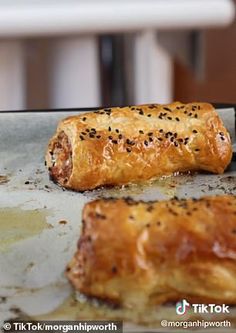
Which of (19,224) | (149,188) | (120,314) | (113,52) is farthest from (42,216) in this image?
(113,52)

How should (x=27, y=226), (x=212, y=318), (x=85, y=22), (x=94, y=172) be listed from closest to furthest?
(x=212, y=318)
(x=27, y=226)
(x=94, y=172)
(x=85, y=22)

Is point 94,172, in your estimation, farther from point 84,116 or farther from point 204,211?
point 204,211

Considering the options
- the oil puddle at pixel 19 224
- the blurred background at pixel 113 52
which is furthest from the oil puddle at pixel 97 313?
the blurred background at pixel 113 52

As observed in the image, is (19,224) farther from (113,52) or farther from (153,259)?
(113,52)

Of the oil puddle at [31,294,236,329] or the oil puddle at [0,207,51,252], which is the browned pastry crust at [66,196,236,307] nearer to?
the oil puddle at [31,294,236,329]

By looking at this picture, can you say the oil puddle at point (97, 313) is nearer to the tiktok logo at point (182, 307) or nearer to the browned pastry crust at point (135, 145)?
the tiktok logo at point (182, 307)

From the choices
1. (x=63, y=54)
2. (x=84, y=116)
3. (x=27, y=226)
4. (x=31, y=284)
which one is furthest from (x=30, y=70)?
(x=31, y=284)

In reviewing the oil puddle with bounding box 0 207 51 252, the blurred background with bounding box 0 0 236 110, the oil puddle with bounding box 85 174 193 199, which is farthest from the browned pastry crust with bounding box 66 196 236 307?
the blurred background with bounding box 0 0 236 110

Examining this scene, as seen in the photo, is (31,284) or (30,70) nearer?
(31,284)
